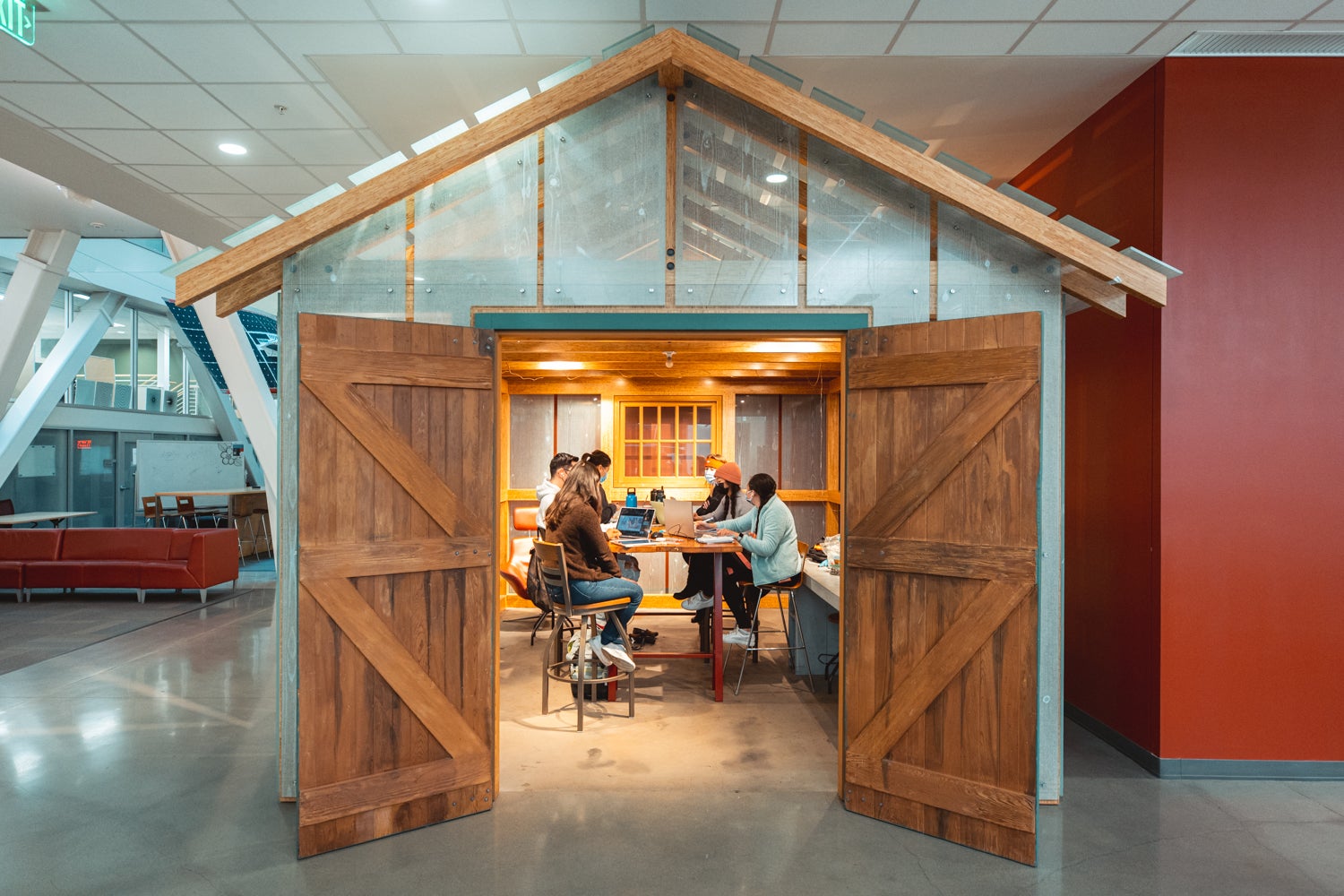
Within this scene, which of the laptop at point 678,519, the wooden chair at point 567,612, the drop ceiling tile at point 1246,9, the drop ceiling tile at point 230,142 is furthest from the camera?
the laptop at point 678,519

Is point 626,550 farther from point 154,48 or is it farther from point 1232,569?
point 154,48

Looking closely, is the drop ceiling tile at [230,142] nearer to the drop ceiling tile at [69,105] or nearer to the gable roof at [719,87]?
the drop ceiling tile at [69,105]

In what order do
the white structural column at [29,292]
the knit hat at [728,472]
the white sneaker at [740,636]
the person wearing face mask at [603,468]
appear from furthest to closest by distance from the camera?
the white structural column at [29,292] < the person wearing face mask at [603,468] < the knit hat at [728,472] < the white sneaker at [740,636]

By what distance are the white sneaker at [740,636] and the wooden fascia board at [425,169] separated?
4205mm

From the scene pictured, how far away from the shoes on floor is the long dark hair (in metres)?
0.96

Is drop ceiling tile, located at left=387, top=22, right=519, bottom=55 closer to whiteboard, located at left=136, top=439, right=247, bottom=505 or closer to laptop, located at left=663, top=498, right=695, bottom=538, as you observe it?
laptop, located at left=663, top=498, right=695, bottom=538

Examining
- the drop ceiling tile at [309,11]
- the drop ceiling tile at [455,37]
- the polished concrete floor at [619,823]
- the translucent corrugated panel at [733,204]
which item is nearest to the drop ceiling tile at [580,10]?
the drop ceiling tile at [455,37]

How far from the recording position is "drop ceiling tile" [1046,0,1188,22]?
3.59m

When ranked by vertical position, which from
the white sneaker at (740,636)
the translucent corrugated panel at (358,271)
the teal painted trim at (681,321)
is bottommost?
the white sneaker at (740,636)

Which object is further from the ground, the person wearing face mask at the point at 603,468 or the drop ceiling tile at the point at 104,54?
the drop ceiling tile at the point at 104,54

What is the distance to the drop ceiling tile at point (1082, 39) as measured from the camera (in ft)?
12.5

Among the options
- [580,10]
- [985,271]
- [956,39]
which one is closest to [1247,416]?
[985,271]

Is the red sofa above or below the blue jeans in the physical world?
below

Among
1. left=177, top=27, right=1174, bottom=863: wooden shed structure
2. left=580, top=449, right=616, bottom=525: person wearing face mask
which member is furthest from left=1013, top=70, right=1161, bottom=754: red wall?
left=580, top=449, right=616, bottom=525: person wearing face mask
